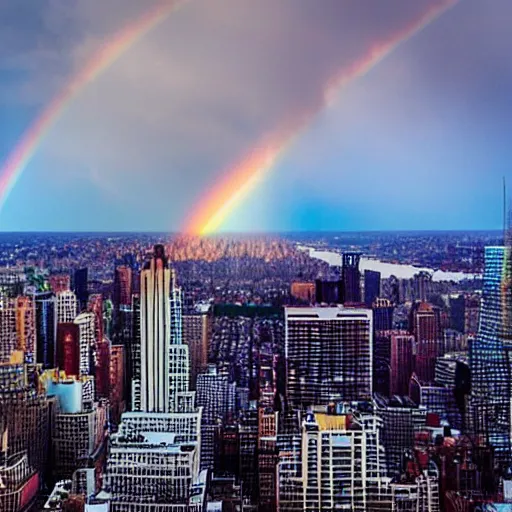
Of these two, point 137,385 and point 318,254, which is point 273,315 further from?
point 137,385

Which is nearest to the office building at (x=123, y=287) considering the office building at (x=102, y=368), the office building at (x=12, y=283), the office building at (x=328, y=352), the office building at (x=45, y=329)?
the office building at (x=102, y=368)

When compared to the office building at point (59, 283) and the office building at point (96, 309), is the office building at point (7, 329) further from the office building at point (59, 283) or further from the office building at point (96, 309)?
the office building at point (96, 309)

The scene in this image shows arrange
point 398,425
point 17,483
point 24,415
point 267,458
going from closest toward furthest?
point 17,483
point 267,458
point 398,425
point 24,415

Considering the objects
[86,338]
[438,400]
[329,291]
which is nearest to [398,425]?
[438,400]

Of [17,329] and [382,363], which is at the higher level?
[17,329]

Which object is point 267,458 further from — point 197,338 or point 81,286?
point 81,286

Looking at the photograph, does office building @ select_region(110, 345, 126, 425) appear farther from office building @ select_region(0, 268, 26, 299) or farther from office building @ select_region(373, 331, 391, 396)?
office building @ select_region(373, 331, 391, 396)
